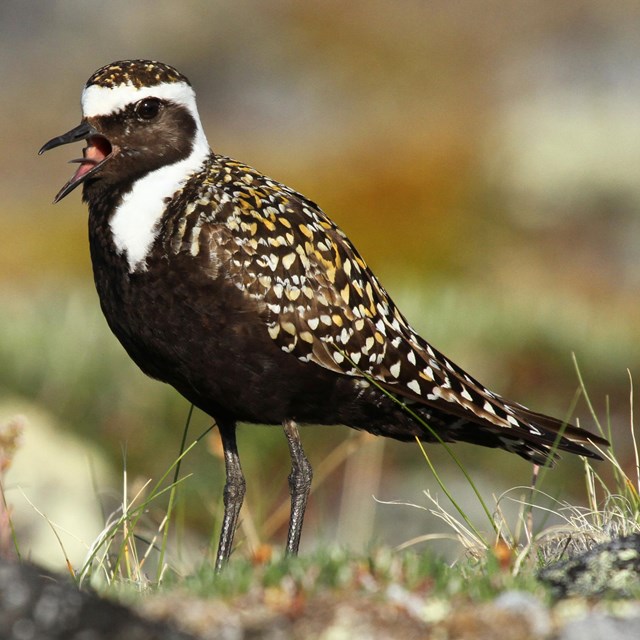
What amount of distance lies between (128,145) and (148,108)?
0.21 metres

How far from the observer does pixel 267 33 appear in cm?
3462

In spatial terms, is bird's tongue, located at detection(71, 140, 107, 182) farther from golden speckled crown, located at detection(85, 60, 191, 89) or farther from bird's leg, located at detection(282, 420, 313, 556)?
bird's leg, located at detection(282, 420, 313, 556)

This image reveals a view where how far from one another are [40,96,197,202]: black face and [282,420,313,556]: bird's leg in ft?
4.52

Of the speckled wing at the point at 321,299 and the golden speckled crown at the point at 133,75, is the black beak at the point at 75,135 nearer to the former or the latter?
the golden speckled crown at the point at 133,75

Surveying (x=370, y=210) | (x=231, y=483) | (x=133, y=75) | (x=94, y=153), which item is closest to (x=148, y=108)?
(x=133, y=75)

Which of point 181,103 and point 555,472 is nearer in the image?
point 181,103

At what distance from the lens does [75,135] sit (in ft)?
18.0

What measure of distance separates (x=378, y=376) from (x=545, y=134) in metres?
17.3

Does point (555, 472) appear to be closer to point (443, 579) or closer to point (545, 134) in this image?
point (443, 579)

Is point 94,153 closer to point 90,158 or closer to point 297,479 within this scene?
point 90,158

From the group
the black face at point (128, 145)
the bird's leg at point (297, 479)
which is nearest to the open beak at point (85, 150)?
the black face at point (128, 145)

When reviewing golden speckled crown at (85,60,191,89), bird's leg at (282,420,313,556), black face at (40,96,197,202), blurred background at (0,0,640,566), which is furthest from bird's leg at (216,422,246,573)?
golden speckled crown at (85,60,191,89)

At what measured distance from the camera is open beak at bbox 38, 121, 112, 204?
5496 mm

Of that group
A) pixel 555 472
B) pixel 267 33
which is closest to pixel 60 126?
pixel 267 33
